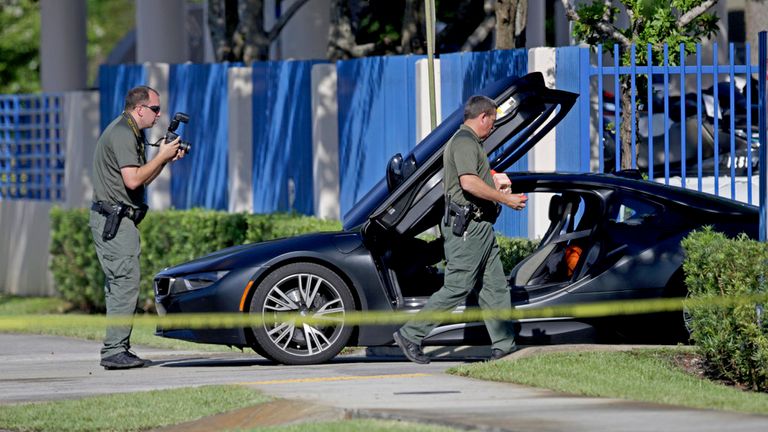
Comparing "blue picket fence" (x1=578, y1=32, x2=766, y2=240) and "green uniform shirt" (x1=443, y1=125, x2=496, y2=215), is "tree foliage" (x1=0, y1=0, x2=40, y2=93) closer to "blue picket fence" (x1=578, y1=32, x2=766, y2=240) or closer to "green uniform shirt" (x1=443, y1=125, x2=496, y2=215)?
"blue picket fence" (x1=578, y1=32, x2=766, y2=240)

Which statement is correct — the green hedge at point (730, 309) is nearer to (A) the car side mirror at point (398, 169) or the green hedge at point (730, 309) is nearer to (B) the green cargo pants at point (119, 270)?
(A) the car side mirror at point (398, 169)

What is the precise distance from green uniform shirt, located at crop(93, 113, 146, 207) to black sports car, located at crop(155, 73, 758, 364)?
0.75m

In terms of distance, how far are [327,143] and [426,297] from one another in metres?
6.38

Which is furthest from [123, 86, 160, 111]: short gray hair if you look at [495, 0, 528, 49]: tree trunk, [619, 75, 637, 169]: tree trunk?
[495, 0, 528, 49]: tree trunk

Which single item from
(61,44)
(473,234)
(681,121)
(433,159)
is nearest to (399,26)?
(61,44)

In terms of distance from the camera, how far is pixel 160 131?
19203 millimetres

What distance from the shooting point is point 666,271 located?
10.1 meters

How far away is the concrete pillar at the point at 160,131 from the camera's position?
1909 cm

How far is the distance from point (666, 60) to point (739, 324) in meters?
4.16

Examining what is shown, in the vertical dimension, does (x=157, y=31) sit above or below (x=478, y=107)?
above

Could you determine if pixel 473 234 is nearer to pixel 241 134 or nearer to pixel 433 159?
pixel 433 159

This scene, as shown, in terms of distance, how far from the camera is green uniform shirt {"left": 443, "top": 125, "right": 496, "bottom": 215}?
9.71 meters

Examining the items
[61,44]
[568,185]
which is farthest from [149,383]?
[61,44]

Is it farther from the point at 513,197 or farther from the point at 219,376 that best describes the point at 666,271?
the point at 219,376
